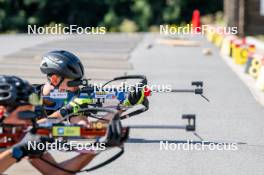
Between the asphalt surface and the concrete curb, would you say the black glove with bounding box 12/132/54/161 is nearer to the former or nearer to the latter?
the asphalt surface

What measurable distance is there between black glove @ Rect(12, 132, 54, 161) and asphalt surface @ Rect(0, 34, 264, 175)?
2.46 m

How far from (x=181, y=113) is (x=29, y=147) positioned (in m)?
8.19

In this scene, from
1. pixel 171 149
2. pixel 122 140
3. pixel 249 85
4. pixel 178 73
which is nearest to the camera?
pixel 122 140

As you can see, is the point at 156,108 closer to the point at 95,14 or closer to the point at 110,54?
the point at 110,54

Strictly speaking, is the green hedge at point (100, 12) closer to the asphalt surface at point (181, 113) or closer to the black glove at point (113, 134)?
the asphalt surface at point (181, 113)

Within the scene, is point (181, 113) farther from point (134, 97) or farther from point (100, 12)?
point (100, 12)

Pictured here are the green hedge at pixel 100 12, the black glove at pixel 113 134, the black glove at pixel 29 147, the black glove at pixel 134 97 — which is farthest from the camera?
the green hedge at pixel 100 12

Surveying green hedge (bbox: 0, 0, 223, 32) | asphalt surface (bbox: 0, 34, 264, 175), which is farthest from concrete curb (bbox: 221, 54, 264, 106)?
green hedge (bbox: 0, 0, 223, 32)

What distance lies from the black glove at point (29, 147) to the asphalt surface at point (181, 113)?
2464mm

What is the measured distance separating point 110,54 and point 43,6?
100 feet

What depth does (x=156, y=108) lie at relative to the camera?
1525 cm

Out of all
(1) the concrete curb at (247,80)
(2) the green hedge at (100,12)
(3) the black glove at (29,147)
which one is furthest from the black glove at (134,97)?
(2) the green hedge at (100,12)

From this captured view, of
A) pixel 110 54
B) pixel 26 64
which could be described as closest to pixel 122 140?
pixel 26 64

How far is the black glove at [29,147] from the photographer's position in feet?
21.7
